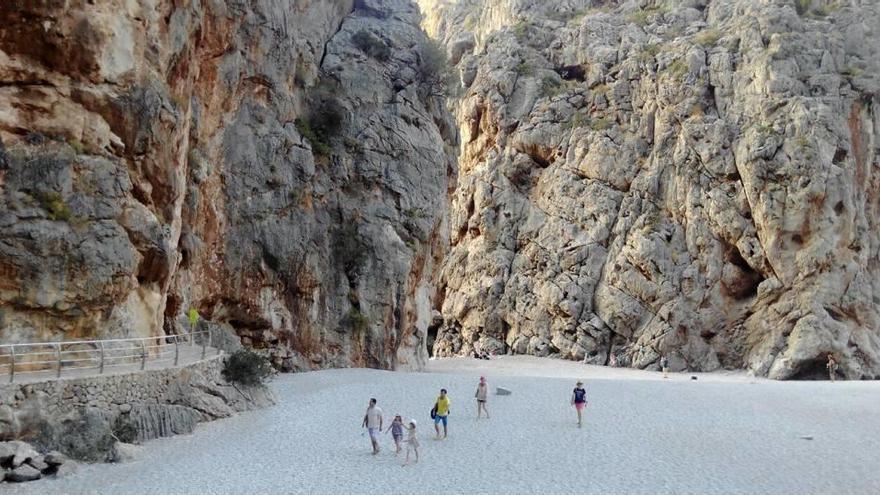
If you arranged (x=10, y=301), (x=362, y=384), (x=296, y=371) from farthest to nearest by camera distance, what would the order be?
1. (x=296, y=371)
2. (x=362, y=384)
3. (x=10, y=301)

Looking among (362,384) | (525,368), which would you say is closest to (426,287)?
(525,368)

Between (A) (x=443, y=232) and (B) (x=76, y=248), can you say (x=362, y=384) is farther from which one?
(A) (x=443, y=232)

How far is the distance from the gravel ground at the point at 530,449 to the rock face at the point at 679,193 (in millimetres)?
17559

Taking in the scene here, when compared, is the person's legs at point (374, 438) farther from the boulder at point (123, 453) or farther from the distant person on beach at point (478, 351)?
the distant person on beach at point (478, 351)

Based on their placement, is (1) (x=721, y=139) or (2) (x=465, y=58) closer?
(1) (x=721, y=139)

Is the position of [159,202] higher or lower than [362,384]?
higher

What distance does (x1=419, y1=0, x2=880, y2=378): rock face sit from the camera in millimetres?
38906

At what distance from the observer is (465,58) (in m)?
62.2

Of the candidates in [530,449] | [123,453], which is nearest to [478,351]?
[530,449]

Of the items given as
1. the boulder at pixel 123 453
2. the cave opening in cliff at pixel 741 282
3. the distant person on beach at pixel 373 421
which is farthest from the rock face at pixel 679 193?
the boulder at pixel 123 453

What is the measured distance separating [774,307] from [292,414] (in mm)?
31788

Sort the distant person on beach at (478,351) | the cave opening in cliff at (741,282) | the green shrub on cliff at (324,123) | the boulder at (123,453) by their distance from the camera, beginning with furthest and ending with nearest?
the distant person on beach at (478,351)
the cave opening in cliff at (741,282)
the green shrub on cliff at (324,123)
the boulder at (123,453)

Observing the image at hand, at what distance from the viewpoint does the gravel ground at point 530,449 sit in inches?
472

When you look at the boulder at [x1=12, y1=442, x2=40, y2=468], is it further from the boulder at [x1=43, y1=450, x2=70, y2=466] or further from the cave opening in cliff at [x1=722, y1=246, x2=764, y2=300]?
the cave opening in cliff at [x1=722, y1=246, x2=764, y2=300]
